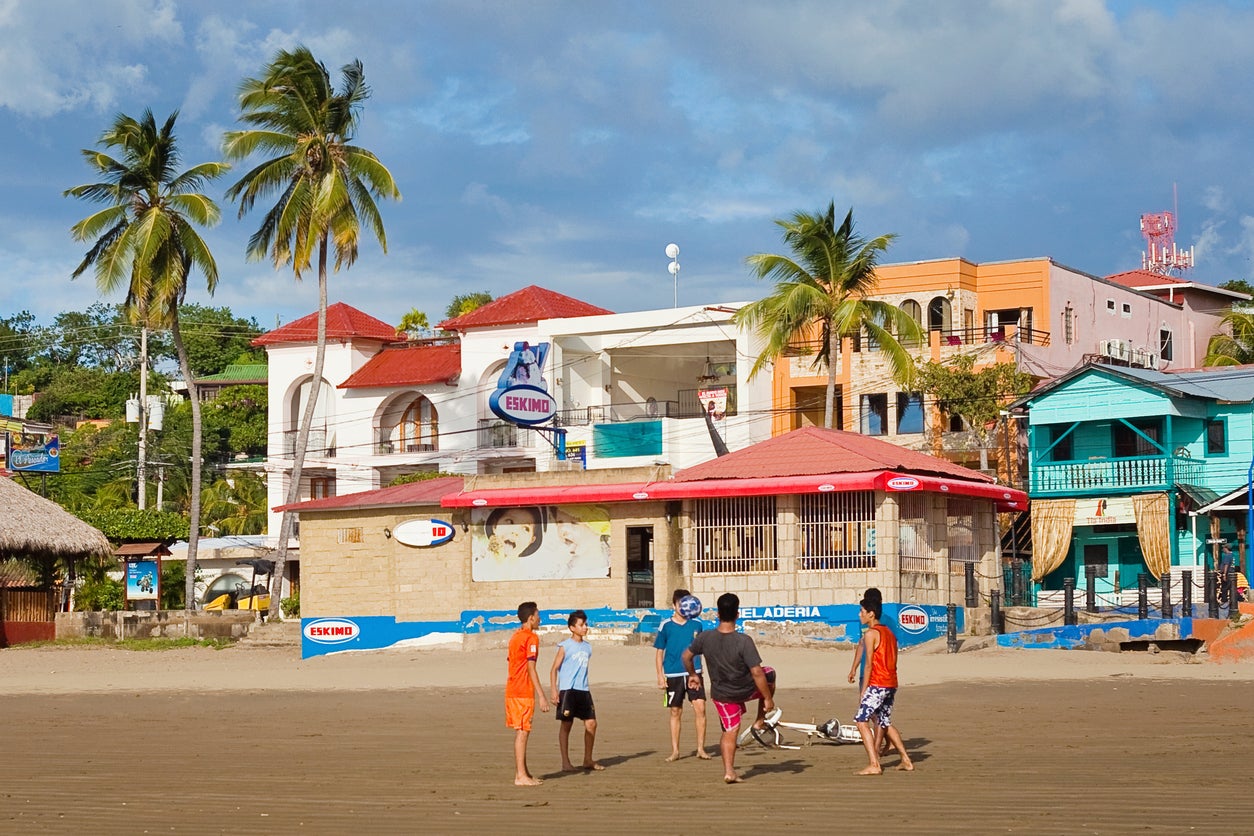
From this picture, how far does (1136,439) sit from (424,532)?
1954 centimetres

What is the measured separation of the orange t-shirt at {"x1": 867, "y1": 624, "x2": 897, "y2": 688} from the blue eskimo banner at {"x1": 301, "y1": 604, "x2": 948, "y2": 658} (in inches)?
538

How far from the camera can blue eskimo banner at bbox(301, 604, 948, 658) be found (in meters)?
27.8

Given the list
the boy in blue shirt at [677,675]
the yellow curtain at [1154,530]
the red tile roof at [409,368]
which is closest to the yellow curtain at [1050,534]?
the yellow curtain at [1154,530]

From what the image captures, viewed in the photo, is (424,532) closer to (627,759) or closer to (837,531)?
(837,531)

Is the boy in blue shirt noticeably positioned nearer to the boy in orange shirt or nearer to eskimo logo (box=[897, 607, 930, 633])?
the boy in orange shirt

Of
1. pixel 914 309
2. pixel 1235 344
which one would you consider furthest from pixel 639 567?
pixel 1235 344

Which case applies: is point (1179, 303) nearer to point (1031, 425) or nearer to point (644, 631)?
point (1031, 425)

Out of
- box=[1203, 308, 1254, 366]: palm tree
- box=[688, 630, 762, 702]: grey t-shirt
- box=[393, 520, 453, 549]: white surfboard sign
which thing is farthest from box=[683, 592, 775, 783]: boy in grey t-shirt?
box=[1203, 308, 1254, 366]: palm tree

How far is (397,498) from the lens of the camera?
31859 millimetres

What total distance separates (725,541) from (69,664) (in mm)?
13099

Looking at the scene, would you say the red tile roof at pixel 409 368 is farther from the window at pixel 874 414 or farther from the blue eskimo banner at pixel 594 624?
the blue eskimo banner at pixel 594 624

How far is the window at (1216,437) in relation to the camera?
4059cm

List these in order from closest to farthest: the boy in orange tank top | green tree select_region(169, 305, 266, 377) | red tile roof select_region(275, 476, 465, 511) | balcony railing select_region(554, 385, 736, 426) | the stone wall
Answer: the boy in orange tank top → red tile roof select_region(275, 476, 465, 511) → the stone wall → balcony railing select_region(554, 385, 736, 426) → green tree select_region(169, 305, 266, 377)

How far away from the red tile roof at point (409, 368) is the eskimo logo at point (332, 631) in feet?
71.7
